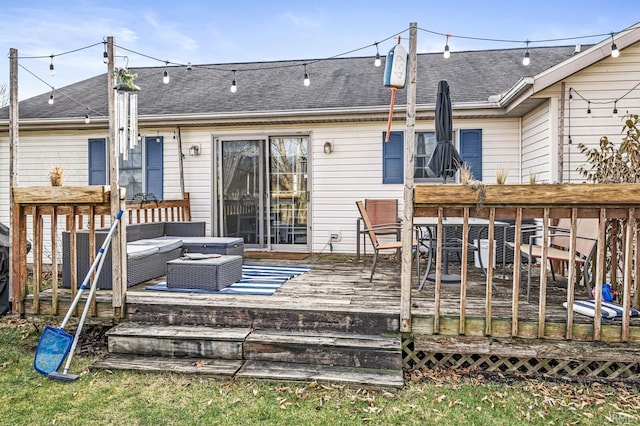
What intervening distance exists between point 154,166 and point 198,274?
168 inches

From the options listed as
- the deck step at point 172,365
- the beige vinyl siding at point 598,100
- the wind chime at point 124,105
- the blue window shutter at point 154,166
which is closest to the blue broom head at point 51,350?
the deck step at point 172,365

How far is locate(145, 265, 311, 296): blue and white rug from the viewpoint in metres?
4.28

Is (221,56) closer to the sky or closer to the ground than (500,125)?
closer to the sky

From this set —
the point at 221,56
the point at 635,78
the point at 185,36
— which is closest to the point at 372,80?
the point at 635,78

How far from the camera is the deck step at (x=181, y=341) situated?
3453 millimetres

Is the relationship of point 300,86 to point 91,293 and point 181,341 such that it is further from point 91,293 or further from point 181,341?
point 181,341

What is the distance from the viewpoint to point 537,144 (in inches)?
245

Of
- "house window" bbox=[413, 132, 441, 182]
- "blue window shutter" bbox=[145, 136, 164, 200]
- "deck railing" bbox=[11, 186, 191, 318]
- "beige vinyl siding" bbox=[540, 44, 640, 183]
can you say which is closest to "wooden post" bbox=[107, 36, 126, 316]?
"deck railing" bbox=[11, 186, 191, 318]

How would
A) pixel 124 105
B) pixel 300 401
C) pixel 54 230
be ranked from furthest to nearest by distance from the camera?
1. pixel 124 105
2. pixel 54 230
3. pixel 300 401

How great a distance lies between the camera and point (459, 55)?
31.5 ft

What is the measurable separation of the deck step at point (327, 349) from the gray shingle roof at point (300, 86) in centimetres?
443

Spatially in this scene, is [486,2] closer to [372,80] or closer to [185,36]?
[372,80]

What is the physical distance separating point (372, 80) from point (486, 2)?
4.97 meters

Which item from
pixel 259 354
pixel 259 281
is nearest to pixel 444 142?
pixel 259 281
